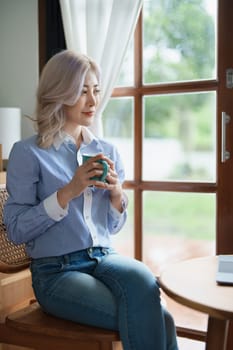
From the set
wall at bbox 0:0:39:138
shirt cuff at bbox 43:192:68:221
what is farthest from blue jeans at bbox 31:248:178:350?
wall at bbox 0:0:39:138

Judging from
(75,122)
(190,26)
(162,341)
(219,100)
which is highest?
(190,26)

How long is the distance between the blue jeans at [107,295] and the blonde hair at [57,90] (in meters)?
0.39

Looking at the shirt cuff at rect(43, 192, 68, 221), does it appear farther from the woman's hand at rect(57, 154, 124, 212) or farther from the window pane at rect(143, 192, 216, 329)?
the window pane at rect(143, 192, 216, 329)

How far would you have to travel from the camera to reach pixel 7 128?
243cm

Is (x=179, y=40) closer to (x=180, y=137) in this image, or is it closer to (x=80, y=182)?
(x=180, y=137)

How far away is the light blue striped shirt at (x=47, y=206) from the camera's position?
1.46m

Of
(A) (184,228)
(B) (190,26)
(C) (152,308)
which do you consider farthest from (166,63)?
(C) (152,308)

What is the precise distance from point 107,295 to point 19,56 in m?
1.68

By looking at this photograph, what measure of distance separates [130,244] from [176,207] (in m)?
0.33

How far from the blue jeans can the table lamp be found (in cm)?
105

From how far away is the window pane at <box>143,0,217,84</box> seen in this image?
2248 mm

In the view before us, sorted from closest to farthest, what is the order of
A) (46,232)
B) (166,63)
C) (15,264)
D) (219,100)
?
(46,232)
(15,264)
(219,100)
(166,63)

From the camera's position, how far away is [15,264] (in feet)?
5.88

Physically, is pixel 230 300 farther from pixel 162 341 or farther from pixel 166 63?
pixel 166 63
